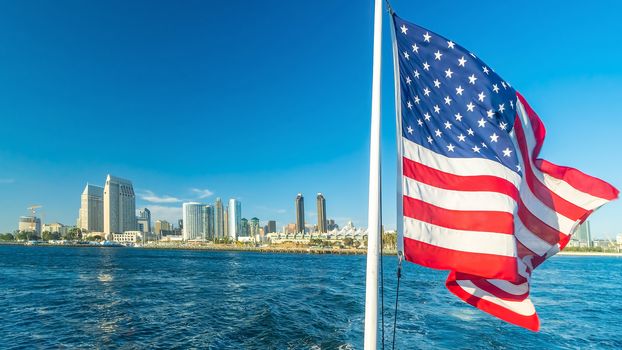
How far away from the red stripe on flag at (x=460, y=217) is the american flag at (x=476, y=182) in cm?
1

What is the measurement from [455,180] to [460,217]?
0.57 m

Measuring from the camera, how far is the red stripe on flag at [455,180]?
17.9 feet

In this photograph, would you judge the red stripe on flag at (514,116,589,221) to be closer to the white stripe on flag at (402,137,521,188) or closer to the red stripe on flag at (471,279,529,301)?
the white stripe on flag at (402,137,521,188)

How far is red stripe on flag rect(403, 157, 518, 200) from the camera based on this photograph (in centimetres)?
546

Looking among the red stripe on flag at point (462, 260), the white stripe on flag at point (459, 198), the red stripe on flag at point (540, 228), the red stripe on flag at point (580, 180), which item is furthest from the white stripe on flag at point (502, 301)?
the red stripe on flag at point (580, 180)

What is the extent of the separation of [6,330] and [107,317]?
515cm

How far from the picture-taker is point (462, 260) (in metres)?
5.29

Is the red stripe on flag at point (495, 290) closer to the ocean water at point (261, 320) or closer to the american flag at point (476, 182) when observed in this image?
the american flag at point (476, 182)

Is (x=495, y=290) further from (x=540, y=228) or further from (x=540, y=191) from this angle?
(x=540, y=191)

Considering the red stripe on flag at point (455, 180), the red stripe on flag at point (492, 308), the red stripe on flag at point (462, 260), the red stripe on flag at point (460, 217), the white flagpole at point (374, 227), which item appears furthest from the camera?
the red stripe on flag at point (492, 308)

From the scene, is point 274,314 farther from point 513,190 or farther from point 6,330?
point 513,190

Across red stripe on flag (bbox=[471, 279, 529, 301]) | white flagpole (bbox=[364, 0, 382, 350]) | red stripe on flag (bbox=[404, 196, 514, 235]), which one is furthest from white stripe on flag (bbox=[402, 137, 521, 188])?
red stripe on flag (bbox=[471, 279, 529, 301])

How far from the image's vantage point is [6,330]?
20.7m

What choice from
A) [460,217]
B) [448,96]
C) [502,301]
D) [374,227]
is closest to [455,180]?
[460,217]
